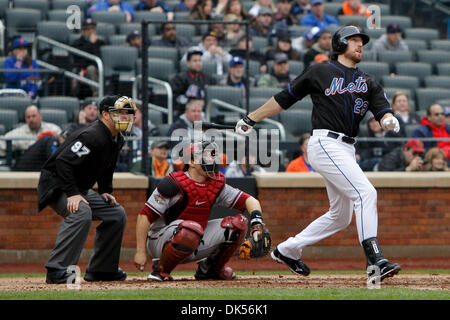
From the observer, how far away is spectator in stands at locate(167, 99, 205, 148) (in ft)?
30.8

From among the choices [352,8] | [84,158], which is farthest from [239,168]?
[352,8]

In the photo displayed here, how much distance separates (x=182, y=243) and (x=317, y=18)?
26.9 feet

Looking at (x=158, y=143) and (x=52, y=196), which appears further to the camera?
(x=158, y=143)

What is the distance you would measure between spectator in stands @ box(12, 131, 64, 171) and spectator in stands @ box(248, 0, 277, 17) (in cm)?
512

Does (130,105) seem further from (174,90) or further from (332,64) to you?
(174,90)

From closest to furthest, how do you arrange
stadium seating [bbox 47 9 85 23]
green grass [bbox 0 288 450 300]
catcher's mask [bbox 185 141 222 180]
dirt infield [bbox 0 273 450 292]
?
green grass [bbox 0 288 450 300], dirt infield [bbox 0 273 450 292], catcher's mask [bbox 185 141 222 180], stadium seating [bbox 47 9 85 23]

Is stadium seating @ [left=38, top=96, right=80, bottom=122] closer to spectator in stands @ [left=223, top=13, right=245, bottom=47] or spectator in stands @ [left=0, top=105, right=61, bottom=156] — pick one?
spectator in stands @ [left=0, top=105, right=61, bottom=156]

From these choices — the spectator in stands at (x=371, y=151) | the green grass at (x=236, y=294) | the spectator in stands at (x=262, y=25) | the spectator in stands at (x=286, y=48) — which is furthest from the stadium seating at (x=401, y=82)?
the green grass at (x=236, y=294)

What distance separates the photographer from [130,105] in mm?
6664

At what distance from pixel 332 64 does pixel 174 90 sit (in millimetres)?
3605

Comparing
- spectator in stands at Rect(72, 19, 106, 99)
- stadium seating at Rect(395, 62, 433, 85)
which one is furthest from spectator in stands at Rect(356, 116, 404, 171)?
spectator in stands at Rect(72, 19, 106, 99)

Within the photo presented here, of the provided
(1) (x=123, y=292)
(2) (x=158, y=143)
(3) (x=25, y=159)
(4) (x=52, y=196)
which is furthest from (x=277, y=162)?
(1) (x=123, y=292)

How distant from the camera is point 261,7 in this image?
1367 centimetres

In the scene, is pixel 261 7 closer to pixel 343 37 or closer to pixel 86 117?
pixel 86 117
